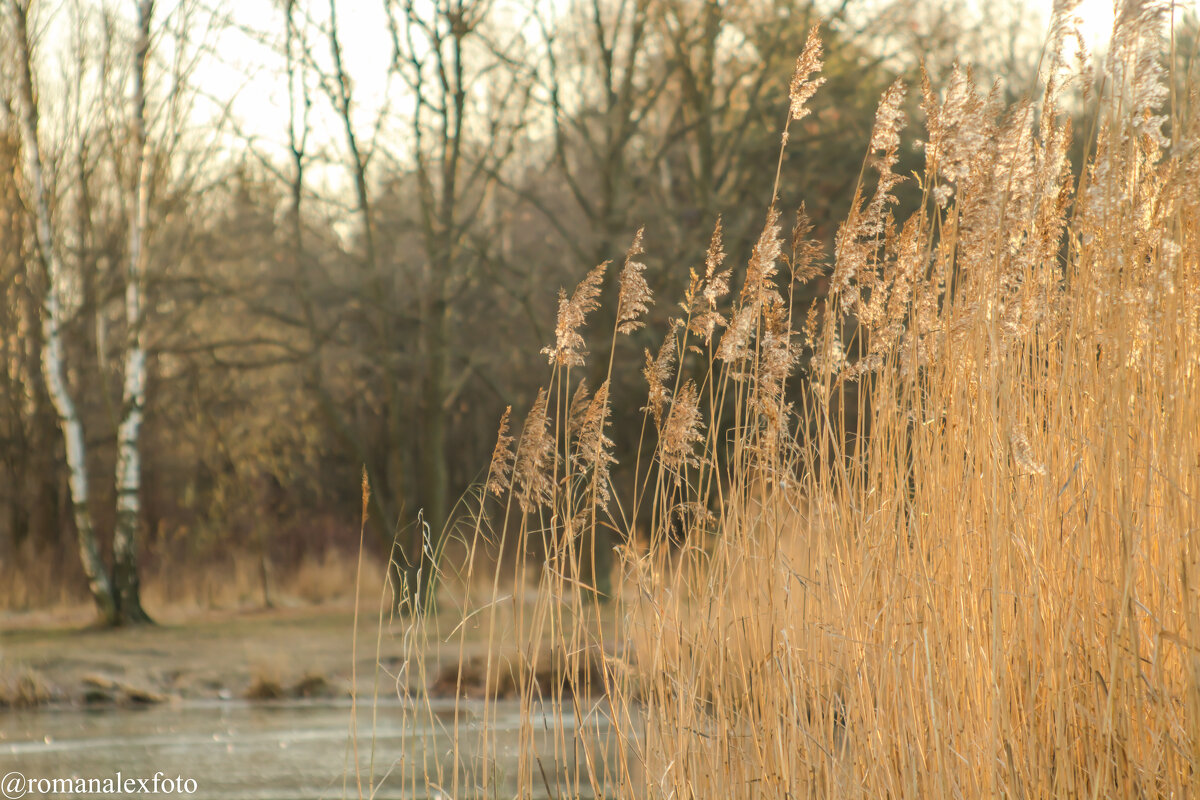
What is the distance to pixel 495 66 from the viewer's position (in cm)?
936

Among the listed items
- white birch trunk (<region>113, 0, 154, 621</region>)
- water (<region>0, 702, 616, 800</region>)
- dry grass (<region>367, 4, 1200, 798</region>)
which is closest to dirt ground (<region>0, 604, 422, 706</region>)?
→ water (<region>0, 702, 616, 800</region>)

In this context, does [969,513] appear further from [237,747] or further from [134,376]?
[134,376]

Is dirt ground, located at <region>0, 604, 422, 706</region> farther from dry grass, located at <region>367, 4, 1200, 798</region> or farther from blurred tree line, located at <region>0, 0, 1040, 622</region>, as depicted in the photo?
dry grass, located at <region>367, 4, 1200, 798</region>

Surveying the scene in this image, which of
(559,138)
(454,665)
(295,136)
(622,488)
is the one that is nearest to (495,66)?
(559,138)

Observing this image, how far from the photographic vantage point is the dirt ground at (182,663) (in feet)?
23.3

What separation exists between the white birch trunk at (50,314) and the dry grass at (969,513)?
7475 millimetres

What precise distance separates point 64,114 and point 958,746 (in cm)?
908

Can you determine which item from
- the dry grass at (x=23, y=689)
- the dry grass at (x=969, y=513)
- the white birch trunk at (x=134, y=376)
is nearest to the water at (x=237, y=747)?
the dry grass at (x=23, y=689)

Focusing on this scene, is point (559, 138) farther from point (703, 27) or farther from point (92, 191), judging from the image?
point (92, 191)

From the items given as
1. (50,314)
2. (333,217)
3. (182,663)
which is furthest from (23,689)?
(333,217)

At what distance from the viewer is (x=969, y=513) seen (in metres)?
2.07

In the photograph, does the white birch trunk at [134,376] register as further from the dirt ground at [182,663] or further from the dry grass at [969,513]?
the dry grass at [969,513]

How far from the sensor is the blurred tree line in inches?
358

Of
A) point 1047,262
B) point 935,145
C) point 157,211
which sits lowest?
point 1047,262
